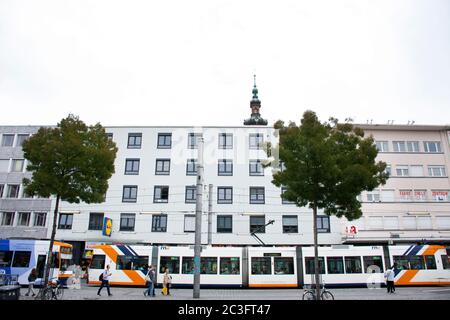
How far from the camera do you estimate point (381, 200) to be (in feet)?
116

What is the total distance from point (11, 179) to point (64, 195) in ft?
84.0

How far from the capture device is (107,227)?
33.7 metres

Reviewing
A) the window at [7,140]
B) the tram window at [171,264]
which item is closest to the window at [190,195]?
the tram window at [171,264]

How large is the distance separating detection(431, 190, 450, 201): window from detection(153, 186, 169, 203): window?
26768mm

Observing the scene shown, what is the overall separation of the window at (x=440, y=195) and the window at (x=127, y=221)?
30.1 metres

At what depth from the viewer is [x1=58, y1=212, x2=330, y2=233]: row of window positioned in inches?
1362

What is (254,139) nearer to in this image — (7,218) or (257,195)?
(257,195)

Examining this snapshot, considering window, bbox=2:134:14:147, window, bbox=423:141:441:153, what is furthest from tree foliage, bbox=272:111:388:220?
window, bbox=2:134:14:147

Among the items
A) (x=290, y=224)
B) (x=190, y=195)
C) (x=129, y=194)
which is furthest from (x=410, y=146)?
(x=129, y=194)

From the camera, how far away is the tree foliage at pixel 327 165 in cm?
1484
